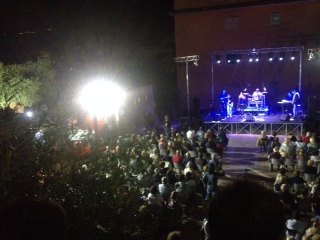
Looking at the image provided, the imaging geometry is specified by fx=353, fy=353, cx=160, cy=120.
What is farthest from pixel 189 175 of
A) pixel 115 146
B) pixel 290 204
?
pixel 115 146

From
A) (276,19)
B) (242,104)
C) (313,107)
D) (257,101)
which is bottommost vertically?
(313,107)

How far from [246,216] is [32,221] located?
962 millimetres

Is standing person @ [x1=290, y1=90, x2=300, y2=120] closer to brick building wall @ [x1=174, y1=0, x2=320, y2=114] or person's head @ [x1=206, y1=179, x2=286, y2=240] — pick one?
brick building wall @ [x1=174, y1=0, x2=320, y2=114]

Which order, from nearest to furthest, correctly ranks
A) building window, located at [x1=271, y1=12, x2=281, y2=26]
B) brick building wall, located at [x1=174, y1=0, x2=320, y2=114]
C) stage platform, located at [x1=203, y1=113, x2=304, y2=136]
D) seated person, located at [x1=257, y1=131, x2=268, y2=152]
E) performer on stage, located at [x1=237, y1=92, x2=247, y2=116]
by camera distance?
seated person, located at [x1=257, y1=131, x2=268, y2=152] < stage platform, located at [x1=203, y1=113, x2=304, y2=136] < performer on stage, located at [x1=237, y1=92, x2=247, y2=116] < brick building wall, located at [x1=174, y1=0, x2=320, y2=114] < building window, located at [x1=271, y1=12, x2=281, y2=26]

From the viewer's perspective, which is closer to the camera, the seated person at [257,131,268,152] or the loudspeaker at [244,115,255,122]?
the seated person at [257,131,268,152]

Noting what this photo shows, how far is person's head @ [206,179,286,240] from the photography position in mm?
1431

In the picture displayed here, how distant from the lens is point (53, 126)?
4137 millimetres

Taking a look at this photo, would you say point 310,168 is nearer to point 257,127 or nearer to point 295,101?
point 257,127

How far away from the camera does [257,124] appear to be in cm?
1816

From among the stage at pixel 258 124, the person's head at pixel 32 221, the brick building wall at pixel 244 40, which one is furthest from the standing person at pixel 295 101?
the person's head at pixel 32 221

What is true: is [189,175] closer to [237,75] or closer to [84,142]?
[84,142]

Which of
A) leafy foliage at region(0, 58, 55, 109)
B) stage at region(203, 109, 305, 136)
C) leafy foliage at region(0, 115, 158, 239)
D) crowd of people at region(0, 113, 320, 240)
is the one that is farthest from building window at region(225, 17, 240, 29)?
leafy foliage at region(0, 115, 158, 239)

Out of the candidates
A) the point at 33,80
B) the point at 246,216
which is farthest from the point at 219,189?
the point at 33,80

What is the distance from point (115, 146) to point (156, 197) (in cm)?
357
